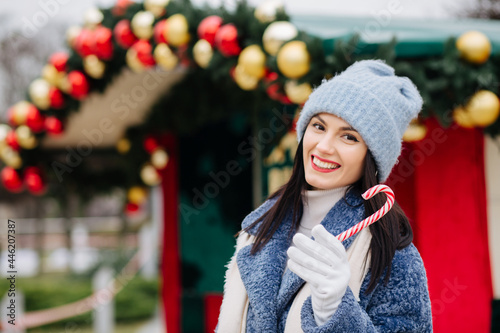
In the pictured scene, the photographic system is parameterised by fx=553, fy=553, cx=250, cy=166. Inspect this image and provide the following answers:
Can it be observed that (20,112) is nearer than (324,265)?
No

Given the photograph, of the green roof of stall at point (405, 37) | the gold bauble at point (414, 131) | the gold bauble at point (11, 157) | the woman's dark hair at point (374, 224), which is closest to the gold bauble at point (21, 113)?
the gold bauble at point (11, 157)

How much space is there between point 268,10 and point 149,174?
2963 mm

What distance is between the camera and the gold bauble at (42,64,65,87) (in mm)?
4480

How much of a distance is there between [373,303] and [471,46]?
6.13 ft

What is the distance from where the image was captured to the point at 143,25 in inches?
151

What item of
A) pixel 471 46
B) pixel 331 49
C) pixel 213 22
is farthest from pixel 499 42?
pixel 213 22

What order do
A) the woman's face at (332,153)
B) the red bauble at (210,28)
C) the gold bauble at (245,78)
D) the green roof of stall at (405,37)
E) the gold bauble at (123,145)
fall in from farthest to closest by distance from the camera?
the gold bauble at (123,145), the red bauble at (210,28), the gold bauble at (245,78), the green roof of stall at (405,37), the woman's face at (332,153)

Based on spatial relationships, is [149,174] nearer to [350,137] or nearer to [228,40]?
[228,40]

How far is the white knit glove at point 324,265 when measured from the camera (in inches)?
58.5

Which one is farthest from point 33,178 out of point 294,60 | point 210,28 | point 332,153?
point 332,153

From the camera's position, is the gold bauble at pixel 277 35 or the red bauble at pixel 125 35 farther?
the red bauble at pixel 125 35

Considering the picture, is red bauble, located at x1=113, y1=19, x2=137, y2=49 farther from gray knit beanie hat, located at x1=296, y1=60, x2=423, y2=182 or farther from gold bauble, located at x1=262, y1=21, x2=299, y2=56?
gray knit beanie hat, located at x1=296, y1=60, x2=423, y2=182

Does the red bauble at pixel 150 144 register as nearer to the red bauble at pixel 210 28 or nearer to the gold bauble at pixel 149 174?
the gold bauble at pixel 149 174

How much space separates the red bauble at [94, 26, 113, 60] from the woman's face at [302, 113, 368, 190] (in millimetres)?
2692
